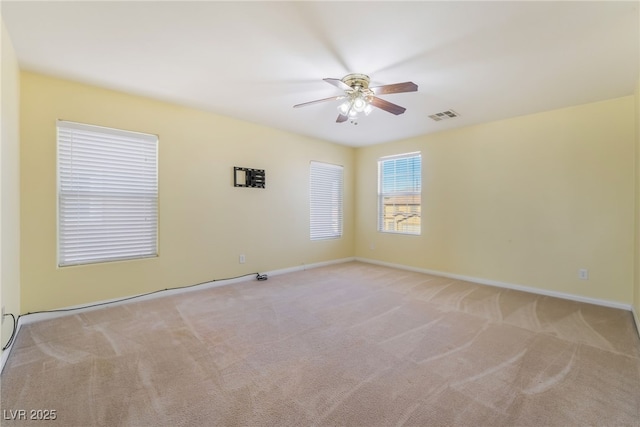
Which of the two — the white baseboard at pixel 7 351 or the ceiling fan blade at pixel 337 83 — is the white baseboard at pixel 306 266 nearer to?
the white baseboard at pixel 7 351

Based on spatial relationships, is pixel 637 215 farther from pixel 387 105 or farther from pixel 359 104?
pixel 359 104

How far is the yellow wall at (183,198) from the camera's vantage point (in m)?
2.77

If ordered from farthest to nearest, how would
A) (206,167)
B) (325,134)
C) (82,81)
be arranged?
1. (325,134)
2. (206,167)
3. (82,81)

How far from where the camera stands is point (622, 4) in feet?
5.78

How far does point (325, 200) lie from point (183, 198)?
269 centimetres

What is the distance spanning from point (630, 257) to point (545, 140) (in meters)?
1.68

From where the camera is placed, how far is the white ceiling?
1.85m

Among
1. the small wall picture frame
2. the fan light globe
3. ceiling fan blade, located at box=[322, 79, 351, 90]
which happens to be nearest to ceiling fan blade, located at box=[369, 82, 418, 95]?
the fan light globe

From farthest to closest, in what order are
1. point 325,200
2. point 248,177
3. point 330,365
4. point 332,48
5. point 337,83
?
point 325,200 < point 248,177 < point 337,83 < point 332,48 < point 330,365

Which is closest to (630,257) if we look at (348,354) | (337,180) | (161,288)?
(348,354)

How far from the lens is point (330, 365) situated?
2061 millimetres

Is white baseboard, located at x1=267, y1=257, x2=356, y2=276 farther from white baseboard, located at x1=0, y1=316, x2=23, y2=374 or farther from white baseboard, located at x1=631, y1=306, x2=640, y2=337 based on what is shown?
white baseboard, located at x1=631, y1=306, x2=640, y2=337

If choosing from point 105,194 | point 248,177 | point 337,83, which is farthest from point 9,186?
point 337,83

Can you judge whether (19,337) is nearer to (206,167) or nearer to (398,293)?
(206,167)
